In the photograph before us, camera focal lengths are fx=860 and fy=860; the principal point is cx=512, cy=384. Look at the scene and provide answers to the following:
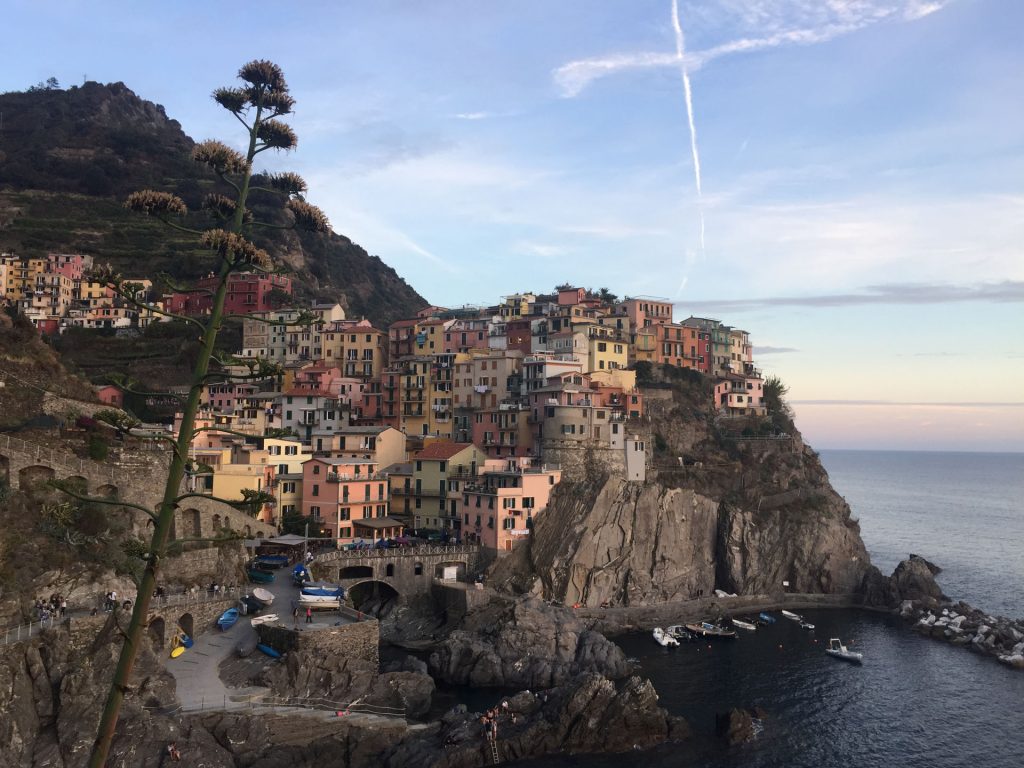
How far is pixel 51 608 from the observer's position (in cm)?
4272

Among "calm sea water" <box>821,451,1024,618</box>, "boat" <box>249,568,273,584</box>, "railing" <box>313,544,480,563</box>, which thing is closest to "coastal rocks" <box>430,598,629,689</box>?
"railing" <box>313,544,480,563</box>

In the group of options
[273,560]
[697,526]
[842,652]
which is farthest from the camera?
[697,526]

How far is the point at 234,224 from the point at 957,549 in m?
126

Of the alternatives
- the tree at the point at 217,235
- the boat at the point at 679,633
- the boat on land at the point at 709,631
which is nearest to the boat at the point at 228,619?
the boat at the point at 679,633

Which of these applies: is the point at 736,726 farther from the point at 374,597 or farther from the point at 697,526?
the point at 697,526

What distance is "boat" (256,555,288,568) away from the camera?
6221cm

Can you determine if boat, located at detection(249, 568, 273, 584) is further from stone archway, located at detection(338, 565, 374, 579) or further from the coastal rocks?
the coastal rocks

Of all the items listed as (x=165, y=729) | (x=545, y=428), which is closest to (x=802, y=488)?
(x=545, y=428)

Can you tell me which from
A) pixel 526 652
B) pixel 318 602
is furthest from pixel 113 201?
pixel 526 652

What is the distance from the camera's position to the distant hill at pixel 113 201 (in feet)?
407

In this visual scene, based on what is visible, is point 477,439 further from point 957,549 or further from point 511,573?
point 957,549

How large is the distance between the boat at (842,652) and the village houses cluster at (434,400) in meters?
23.5

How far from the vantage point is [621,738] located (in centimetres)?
4372

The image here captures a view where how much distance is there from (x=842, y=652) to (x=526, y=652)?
23662 mm
